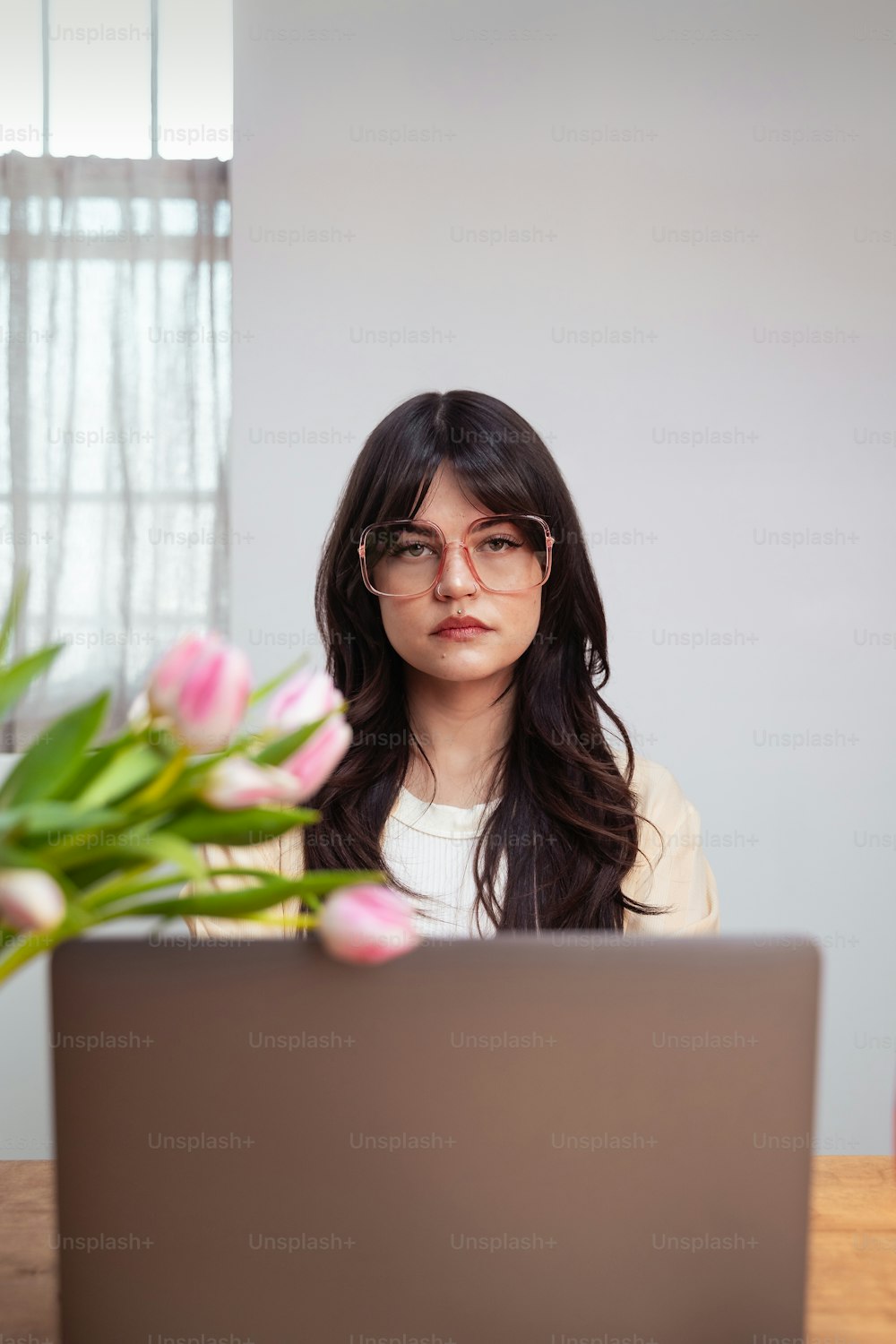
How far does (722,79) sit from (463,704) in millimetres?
2161

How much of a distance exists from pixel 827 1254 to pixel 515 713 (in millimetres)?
830

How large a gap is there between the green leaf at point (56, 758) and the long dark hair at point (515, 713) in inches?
36.9

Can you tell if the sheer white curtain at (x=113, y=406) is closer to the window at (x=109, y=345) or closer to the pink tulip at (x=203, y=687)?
the window at (x=109, y=345)

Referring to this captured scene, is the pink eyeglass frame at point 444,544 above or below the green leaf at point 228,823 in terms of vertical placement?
above

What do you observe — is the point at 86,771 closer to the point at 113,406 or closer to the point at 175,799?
the point at 175,799

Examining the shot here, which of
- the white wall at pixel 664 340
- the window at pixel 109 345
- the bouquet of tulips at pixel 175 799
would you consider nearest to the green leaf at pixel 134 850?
the bouquet of tulips at pixel 175 799

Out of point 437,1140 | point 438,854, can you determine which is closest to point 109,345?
point 438,854

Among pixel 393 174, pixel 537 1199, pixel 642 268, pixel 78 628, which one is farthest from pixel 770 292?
pixel 537 1199

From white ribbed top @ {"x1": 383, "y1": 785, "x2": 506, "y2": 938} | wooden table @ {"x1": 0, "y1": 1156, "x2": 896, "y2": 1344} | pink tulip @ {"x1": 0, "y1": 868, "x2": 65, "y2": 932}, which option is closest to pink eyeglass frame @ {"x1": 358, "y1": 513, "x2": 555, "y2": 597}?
white ribbed top @ {"x1": 383, "y1": 785, "x2": 506, "y2": 938}

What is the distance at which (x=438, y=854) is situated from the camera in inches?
62.4

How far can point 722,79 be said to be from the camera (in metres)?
2.95

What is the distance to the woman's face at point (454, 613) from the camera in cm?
150

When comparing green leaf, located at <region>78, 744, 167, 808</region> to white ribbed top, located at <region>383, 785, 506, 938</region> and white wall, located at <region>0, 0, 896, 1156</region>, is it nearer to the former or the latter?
Answer: white ribbed top, located at <region>383, 785, 506, 938</region>

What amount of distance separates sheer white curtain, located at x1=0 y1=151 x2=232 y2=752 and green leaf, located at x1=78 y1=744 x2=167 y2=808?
286 centimetres
